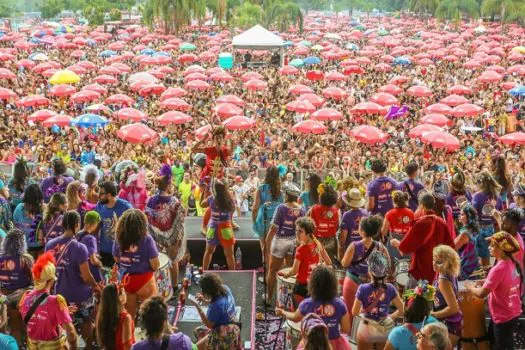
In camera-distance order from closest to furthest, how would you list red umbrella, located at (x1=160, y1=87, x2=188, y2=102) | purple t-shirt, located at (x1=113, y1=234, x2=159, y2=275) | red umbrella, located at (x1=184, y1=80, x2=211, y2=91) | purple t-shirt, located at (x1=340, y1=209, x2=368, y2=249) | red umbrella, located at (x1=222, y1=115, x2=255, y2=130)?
purple t-shirt, located at (x1=113, y1=234, x2=159, y2=275), purple t-shirt, located at (x1=340, y1=209, x2=368, y2=249), red umbrella, located at (x1=222, y1=115, x2=255, y2=130), red umbrella, located at (x1=160, y1=87, x2=188, y2=102), red umbrella, located at (x1=184, y1=80, x2=211, y2=91)

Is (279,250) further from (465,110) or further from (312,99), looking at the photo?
(312,99)

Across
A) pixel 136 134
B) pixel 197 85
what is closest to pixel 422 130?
pixel 136 134

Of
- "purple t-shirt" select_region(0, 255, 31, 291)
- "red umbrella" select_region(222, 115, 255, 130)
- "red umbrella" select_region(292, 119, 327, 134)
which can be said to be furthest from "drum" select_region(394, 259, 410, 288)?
"red umbrella" select_region(222, 115, 255, 130)

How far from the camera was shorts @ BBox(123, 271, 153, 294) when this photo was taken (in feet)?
18.6

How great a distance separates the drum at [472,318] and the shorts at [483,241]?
1.25 meters

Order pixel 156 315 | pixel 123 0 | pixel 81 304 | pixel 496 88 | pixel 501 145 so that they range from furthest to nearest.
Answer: pixel 123 0 → pixel 496 88 → pixel 501 145 → pixel 81 304 → pixel 156 315

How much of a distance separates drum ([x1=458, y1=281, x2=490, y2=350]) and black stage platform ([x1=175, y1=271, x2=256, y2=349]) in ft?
6.18

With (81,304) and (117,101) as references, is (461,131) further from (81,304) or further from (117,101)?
(81,304)

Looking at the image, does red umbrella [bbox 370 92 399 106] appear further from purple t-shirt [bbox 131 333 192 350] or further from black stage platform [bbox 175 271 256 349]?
purple t-shirt [bbox 131 333 192 350]

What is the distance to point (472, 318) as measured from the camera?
571 centimetres

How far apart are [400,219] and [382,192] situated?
0.65m

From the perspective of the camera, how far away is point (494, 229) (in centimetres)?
691

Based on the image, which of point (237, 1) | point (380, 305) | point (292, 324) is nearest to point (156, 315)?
point (292, 324)

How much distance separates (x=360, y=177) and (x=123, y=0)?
229 feet
